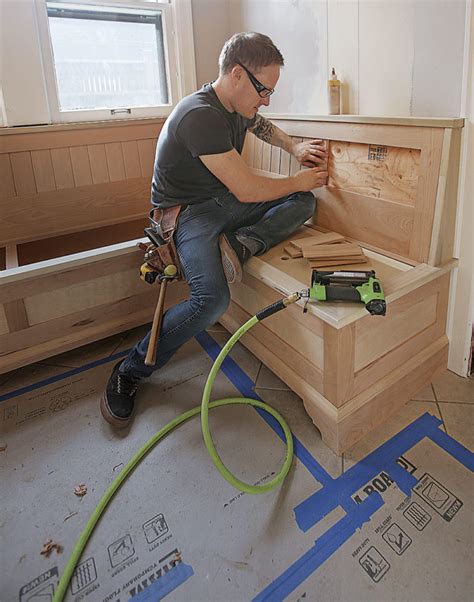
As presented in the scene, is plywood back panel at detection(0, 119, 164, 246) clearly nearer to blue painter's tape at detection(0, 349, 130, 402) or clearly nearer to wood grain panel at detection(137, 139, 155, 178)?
wood grain panel at detection(137, 139, 155, 178)

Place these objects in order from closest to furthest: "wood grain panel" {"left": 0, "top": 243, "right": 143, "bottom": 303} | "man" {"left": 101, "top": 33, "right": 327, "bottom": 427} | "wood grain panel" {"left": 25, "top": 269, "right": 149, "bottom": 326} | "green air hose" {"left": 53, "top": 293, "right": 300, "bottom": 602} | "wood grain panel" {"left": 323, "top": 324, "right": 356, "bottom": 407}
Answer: "green air hose" {"left": 53, "top": 293, "right": 300, "bottom": 602}
"wood grain panel" {"left": 323, "top": 324, "right": 356, "bottom": 407}
"man" {"left": 101, "top": 33, "right": 327, "bottom": 427}
"wood grain panel" {"left": 0, "top": 243, "right": 143, "bottom": 303}
"wood grain panel" {"left": 25, "top": 269, "right": 149, "bottom": 326}

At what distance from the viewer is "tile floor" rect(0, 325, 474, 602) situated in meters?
1.05

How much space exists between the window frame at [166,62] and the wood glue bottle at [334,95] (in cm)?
106

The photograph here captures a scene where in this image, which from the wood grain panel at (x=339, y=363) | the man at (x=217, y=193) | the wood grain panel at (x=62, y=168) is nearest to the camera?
the wood grain panel at (x=339, y=363)

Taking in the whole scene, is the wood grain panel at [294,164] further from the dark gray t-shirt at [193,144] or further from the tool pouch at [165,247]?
the tool pouch at [165,247]

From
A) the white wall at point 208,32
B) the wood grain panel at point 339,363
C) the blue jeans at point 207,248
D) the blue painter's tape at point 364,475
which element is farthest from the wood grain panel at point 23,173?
the blue painter's tape at point 364,475

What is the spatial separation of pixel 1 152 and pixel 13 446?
1.36 m

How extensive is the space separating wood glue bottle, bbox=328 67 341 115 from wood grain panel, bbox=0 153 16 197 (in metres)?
1.49

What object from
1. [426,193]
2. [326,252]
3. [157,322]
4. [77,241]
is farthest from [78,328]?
[426,193]

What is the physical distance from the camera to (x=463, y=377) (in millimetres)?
1674

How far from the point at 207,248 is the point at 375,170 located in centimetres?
67

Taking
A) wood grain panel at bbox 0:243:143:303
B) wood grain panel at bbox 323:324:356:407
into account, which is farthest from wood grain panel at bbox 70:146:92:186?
wood grain panel at bbox 323:324:356:407

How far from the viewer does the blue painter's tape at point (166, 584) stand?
1038 millimetres

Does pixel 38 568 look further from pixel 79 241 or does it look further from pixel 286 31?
pixel 286 31
